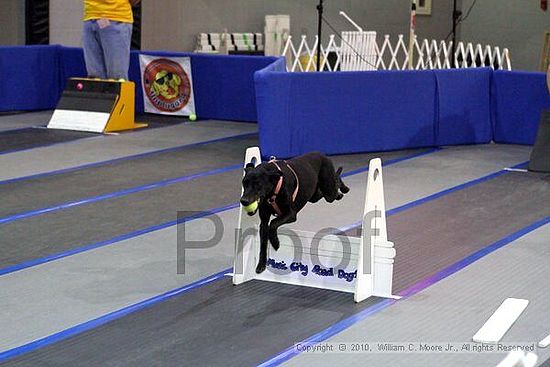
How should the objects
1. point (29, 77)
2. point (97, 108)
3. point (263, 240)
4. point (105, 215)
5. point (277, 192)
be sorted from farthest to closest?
point (29, 77) < point (97, 108) < point (105, 215) < point (263, 240) < point (277, 192)

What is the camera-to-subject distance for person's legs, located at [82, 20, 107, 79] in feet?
37.2

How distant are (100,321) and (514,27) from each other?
1706 centimetres

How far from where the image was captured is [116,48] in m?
11.3

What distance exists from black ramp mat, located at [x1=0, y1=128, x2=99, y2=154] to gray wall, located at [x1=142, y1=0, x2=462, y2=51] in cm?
503

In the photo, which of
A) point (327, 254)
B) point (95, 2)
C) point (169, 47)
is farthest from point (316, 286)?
point (169, 47)

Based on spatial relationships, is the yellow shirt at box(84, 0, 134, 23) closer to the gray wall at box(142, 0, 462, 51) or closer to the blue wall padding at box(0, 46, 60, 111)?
the blue wall padding at box(0, 46, 60, 111)

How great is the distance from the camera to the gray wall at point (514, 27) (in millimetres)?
20422

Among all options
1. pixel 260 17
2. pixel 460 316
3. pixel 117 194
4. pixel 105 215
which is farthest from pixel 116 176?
pixel 260 17

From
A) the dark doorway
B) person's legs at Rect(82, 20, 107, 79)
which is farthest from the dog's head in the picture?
the dark doorway

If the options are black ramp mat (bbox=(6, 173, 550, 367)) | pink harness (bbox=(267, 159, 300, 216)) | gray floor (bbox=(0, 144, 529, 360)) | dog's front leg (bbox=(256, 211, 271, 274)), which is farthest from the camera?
dog's front leg (bbox=(256, 211, 271, 274))

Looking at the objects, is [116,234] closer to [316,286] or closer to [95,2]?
[316,286]

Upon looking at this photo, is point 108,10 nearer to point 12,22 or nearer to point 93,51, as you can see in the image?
point 93,51

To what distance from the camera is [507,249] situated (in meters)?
6.57

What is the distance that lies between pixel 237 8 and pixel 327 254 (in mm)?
12733
